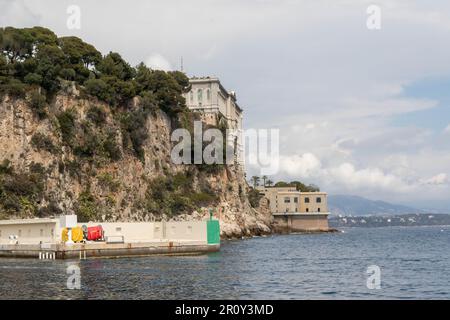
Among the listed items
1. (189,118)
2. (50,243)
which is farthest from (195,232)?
(189,118)

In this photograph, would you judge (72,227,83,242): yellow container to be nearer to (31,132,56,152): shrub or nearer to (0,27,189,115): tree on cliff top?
(31,132,56,152): shrub

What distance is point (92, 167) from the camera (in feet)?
284

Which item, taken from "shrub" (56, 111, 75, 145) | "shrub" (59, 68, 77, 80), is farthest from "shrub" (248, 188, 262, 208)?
"shrub" (56, 111, 75, 145)

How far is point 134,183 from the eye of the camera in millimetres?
93188

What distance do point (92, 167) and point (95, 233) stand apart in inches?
1009

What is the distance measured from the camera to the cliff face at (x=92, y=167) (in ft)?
258

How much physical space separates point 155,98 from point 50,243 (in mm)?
47727

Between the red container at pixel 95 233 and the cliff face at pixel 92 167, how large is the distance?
17000mm

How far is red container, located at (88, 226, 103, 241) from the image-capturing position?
204 ft

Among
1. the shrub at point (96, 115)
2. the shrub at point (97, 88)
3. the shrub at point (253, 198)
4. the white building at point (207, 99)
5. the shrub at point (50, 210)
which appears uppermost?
the white building at point (207, 99)

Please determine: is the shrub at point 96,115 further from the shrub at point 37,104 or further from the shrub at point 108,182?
Result: the shrub at point 37,104

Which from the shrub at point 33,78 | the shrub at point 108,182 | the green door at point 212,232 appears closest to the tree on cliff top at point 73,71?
the shrub at point 33,78

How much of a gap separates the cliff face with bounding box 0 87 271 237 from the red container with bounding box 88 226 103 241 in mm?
17000
